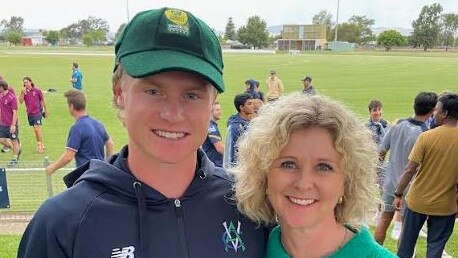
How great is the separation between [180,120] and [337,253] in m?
0.92

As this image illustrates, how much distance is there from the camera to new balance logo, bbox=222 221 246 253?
1818mm

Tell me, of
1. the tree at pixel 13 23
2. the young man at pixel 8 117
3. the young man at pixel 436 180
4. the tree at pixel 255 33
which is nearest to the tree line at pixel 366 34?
the tree at pixel 255 33

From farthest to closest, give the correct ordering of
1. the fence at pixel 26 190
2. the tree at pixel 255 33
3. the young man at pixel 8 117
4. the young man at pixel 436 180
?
1. the tree at pixel 255 33
2. the young man at pixel 8 117
3. the fence at pixel 26 190
4. the young man at pixel 436 180

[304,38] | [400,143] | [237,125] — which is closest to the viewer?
[400,143]

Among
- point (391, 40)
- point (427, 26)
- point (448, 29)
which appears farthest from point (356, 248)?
point (448, 29)

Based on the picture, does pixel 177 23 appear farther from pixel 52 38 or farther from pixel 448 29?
pixel 52 38

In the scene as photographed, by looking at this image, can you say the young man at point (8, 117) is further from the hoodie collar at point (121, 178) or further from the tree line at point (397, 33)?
the tree line at point (397, 33)

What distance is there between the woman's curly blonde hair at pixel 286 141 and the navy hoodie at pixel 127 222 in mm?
221

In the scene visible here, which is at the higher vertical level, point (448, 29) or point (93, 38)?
point (448, 29)

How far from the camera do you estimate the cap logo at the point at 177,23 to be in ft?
5.44

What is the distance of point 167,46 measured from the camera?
1.64 meters

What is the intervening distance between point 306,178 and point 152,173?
2.11 ft

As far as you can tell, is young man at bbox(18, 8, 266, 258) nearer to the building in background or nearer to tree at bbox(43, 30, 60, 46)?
the building in background

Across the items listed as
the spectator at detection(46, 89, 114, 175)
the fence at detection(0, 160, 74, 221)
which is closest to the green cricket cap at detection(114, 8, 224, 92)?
the spectator at detection(46, 89, 114, 175)
